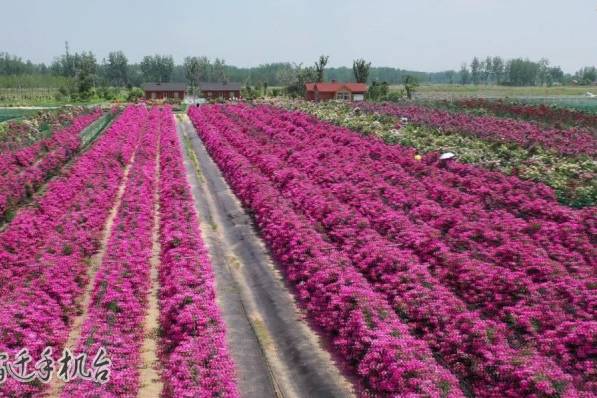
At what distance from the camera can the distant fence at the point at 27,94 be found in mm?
108213

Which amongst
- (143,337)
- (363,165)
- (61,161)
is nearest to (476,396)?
(143,337)

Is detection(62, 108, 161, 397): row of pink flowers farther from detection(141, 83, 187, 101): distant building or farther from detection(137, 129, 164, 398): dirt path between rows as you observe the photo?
detection(141, 83, 187, 101): distant building

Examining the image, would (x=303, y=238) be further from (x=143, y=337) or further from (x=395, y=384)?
(x=395, y=384)

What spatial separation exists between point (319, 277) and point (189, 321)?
3.31 meters

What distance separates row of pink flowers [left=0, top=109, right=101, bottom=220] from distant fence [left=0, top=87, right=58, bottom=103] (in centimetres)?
8099

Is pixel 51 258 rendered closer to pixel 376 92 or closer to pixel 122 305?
pixel 122 305

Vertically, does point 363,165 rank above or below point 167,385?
above

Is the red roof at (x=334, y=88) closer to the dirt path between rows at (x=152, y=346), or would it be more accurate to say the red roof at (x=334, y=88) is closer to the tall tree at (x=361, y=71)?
the tall tree at (x=361, y=71)

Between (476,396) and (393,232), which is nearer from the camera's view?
(476,396)

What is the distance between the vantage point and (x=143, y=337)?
11.0 m

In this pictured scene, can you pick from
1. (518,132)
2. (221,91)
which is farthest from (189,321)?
(221,91)

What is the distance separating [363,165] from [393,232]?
829cm

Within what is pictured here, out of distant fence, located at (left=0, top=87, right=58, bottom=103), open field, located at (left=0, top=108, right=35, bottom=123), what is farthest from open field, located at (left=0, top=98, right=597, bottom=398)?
distant fence, located at (left=0, top=87, right=58, bottom=103)

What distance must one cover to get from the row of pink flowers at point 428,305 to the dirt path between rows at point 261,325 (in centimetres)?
195
